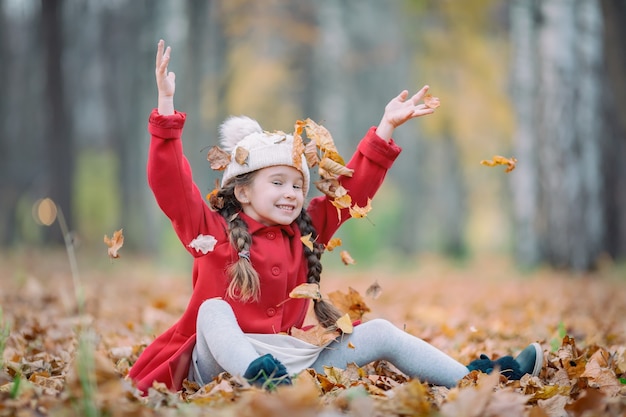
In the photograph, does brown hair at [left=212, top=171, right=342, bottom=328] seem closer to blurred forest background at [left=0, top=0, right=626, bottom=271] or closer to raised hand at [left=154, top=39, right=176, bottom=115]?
raised hand at [left=154, top=39, right=176, bottom=115]

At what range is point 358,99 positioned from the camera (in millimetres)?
24641

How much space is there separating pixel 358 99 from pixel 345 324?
21.9 metres

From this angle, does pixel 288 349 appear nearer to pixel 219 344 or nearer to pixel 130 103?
pixel 219 344

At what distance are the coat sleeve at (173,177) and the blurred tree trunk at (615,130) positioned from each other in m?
8.09

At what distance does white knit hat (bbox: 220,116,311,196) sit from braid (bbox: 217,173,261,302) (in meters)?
0.05

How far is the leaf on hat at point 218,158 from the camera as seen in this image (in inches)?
132

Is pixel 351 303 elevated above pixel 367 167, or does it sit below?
below

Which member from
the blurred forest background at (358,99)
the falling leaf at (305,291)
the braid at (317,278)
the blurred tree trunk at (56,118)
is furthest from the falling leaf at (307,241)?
the blurred tree trunk at (56,118)

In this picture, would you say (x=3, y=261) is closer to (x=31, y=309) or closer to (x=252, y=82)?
(x=31, y=309)

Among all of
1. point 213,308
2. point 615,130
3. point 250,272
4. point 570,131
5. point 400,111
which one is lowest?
point 213,308

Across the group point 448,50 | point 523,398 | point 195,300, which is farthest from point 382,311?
point 448,50

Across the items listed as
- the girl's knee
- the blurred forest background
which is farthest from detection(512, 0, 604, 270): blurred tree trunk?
the girl's knee

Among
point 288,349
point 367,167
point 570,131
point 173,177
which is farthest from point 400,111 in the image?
point 570,131

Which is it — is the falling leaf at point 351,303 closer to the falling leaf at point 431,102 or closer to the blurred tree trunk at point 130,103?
the falling leaf at point 431,102
